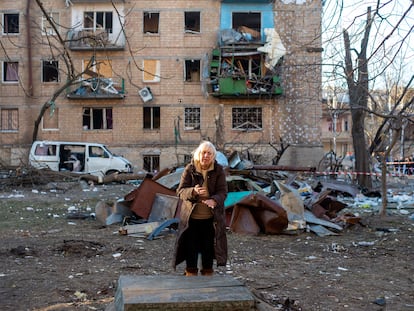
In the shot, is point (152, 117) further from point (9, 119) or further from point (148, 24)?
point (9, 119)

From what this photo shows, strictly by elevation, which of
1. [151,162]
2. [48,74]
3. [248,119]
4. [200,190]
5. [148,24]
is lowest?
[151,162]

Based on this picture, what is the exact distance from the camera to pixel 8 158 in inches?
1166

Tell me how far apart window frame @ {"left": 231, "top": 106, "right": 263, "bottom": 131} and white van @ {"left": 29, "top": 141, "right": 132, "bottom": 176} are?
8.85 metres

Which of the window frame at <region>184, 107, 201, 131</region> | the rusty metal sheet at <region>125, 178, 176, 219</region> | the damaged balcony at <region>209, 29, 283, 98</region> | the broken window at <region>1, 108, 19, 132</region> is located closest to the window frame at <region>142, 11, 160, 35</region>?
the damaged balcony at <region>209, 29, 283, 98</region>

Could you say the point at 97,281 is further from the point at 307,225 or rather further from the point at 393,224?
the point at 393,224

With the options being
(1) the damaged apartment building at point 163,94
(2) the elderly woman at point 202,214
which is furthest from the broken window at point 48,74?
(2) the elderly woman at point 202,214

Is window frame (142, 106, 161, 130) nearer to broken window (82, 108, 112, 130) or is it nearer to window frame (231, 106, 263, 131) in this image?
broken window (82, 108, 112, 130)

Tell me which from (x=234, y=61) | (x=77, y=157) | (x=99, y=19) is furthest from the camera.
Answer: (x=99, y=19)

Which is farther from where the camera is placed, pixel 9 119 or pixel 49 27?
pixel 9 119

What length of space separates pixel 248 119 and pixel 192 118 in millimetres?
3449

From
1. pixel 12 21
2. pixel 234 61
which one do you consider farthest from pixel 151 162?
pixel 12 21

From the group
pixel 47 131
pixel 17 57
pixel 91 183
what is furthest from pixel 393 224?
pixel 17 57

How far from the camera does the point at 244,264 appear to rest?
6723 millimetres

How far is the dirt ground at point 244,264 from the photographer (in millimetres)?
5016
